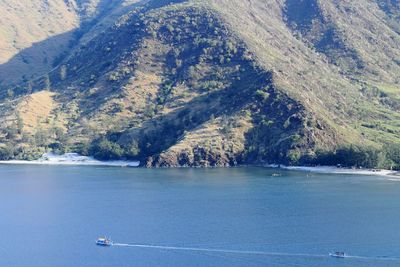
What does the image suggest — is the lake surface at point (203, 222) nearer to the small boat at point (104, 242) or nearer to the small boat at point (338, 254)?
the small boat at point (338, 254)

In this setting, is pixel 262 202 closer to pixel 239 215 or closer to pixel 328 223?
pixel 239 215

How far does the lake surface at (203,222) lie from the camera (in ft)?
→ 376

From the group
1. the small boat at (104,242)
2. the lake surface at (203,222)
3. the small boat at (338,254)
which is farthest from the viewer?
the small boat at (104,242)

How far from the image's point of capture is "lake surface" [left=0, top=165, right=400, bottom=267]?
114500 mm

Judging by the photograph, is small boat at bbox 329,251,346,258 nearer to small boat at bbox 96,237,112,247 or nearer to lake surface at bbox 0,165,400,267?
lake surface at bbox 0,165,400,267

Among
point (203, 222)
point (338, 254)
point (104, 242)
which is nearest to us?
point (338, 254)

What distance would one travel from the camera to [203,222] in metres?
139

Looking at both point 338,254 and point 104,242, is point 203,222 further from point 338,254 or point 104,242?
point 338,254

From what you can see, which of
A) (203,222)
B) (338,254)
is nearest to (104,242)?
(203,222)

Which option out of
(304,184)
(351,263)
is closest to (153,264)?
(351,263)

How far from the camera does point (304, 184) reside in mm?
194250

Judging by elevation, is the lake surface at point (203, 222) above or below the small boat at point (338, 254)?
above

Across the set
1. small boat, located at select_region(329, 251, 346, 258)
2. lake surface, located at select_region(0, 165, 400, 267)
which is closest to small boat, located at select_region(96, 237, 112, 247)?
lake surface, located at select_region(0, 165, 400, 267)

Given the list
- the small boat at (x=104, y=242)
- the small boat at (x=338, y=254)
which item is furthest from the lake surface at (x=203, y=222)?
the small boat at (x=104, y=242)
